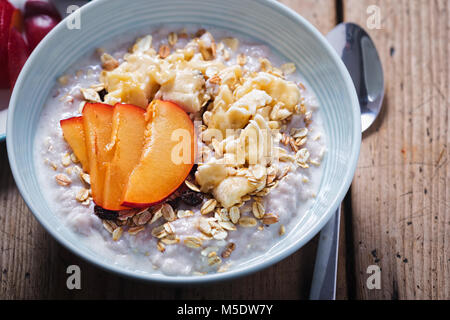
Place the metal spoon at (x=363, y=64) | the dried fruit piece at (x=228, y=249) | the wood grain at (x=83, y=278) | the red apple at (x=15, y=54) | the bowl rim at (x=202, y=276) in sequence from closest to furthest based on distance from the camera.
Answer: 1. the bowl rim at (x=202, y=276)
2. the dried fruit piece at (x=228, y=249)
3. the wood grain at (x=83, y=278)
4. the red apple at (x=15, y=54)
5. the metal spoon at (x=363, y=64)

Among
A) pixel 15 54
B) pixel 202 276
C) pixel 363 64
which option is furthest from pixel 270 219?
pixel 15 54

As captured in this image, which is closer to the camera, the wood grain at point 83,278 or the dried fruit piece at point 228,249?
the dried fruit piece at point 228,249

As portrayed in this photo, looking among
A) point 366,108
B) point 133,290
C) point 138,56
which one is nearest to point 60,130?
point 138,56

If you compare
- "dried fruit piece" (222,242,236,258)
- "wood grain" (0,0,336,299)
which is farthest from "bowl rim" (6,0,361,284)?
"wood grain" (0,0,336,299)

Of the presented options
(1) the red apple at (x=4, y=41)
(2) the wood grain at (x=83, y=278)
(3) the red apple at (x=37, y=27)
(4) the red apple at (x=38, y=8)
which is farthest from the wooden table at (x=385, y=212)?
(4) the red apple at (x=38, y=8)

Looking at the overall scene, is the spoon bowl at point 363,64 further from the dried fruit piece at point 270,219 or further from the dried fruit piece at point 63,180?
the dried fruit piece at point 63,180

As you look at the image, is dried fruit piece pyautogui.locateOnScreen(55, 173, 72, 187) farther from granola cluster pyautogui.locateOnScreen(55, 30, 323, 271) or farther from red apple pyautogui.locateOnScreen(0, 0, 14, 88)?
red apple pyautogui.locateOnScreen(0, 0, 14, 88)

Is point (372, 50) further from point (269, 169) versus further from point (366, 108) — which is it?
point (269, 169)
